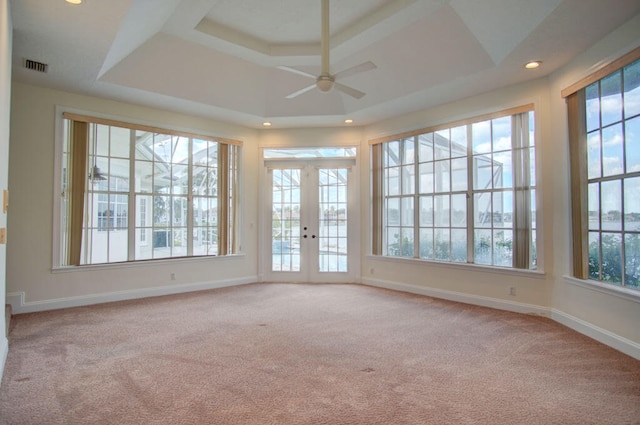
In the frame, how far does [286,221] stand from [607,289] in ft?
15.1

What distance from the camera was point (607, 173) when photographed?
11.2 feet

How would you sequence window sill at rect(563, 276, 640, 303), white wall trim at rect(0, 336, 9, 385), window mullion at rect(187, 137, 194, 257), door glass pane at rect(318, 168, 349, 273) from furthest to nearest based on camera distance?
door glass pane at rect(318, 168, 349, 273) → window mullion at rect(187, 137, 194, 257) → window sill at rect(563, 276, 640, 303) → white wall trim at rect(0, 336, 9, 385)

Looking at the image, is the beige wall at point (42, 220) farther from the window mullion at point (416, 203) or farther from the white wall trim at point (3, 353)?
the window mullion at point (416, 203)

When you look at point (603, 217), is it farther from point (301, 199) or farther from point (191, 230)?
point (191, 230)

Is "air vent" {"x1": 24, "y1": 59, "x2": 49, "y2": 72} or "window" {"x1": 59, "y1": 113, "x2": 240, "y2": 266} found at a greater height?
"air vent" {"x1": 24, "y1": 59, "x2": 49, "y2": 72}

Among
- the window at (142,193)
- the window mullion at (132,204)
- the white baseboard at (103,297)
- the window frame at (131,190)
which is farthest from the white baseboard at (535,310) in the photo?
the window mullion at (132,204)

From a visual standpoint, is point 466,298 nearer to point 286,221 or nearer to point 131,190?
point 286,221

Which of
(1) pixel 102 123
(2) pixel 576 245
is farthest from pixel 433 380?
(1) pixel 102 123

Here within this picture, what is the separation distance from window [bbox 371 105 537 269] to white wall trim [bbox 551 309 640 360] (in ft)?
2.13

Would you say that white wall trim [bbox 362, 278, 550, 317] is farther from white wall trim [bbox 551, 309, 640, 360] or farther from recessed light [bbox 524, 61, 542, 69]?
recessed light [bbox 524, 61, 542, 69]

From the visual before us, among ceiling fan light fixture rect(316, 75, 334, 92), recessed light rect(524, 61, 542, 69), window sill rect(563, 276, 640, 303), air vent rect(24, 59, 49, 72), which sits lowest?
window sill rect(563, 276, 640, 303)

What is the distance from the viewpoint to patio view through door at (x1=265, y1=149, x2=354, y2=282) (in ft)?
20.9

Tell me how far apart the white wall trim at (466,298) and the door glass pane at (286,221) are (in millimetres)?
1444

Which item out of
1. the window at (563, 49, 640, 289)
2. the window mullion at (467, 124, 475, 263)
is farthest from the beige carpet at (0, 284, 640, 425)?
the window mullion at (467, 124, 475, 263)
